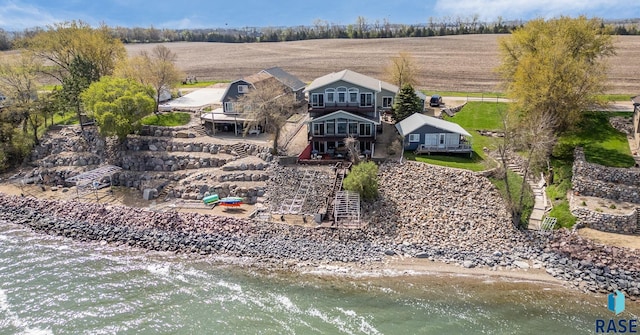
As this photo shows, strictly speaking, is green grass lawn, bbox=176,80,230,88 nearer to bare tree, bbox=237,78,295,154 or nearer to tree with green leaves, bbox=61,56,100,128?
tree with green leaves, bbox=61,56,100,128

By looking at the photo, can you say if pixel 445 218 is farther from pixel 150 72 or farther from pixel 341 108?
pixel 150 72

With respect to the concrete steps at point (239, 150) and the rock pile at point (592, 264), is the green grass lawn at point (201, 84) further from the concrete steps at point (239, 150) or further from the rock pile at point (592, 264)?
the rock pile at point (592, 264)

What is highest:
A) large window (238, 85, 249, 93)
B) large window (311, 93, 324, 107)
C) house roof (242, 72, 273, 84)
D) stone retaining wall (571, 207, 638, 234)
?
house roof (242, 72, 273, 84)

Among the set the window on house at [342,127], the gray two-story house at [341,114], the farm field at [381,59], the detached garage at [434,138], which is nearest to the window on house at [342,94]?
the gray two-story house at [341,114]

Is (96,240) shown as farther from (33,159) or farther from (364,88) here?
(364,88)

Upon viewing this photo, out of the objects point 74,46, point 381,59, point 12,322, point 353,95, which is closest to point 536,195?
point 353,95

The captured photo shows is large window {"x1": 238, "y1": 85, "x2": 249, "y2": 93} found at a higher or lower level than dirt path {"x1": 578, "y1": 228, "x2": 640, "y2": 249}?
higher

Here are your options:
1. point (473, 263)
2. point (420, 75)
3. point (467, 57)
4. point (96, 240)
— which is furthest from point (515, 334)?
point (467, 57)

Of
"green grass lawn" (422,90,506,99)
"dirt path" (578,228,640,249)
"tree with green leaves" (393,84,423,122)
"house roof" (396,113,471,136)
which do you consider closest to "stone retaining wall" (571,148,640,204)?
"dirt path" (578,228,640,249)
